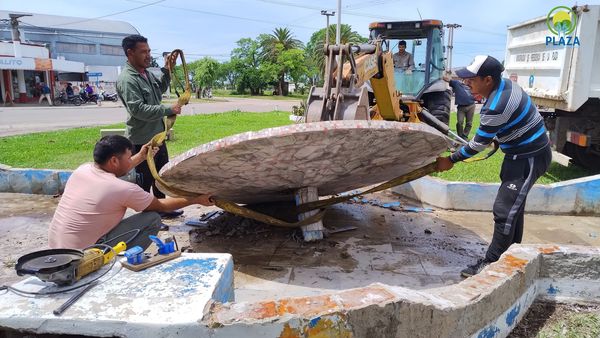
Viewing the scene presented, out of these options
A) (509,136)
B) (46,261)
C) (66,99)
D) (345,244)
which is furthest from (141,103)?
(66,99)

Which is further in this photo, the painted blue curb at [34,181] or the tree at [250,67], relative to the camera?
the tree at [250,67]

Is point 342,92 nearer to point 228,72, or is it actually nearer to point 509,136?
point 509,136

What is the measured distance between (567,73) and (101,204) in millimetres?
6045

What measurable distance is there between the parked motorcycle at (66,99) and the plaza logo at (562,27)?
93.5ft

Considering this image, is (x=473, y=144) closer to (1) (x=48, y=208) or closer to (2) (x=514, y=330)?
(2) (x=514, y=330)

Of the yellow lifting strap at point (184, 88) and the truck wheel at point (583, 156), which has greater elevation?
the yellow lifting strap at point (184, 88)

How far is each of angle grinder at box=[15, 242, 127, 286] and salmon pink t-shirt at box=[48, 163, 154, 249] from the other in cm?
62

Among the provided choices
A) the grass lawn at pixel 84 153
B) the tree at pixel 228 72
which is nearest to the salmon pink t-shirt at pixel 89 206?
the grass lawn at pixel 84 153

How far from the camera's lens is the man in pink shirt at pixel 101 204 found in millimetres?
2855

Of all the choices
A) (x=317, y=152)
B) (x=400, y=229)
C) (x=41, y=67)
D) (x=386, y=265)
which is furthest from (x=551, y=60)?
(x=41, y=67)

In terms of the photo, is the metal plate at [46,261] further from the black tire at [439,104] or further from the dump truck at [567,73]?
the black tire at [439,104]

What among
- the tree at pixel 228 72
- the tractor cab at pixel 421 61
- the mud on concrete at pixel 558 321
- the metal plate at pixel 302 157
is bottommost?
the mud on concrete at pixel 558 321

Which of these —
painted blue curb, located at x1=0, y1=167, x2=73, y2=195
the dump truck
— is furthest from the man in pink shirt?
the dump truck

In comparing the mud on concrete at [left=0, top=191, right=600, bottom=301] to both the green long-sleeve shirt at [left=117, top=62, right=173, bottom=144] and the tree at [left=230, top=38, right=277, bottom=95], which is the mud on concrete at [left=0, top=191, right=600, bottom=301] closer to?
the green long-sleeve shirt at [left=117, top=62, right=173, bottom=144]
